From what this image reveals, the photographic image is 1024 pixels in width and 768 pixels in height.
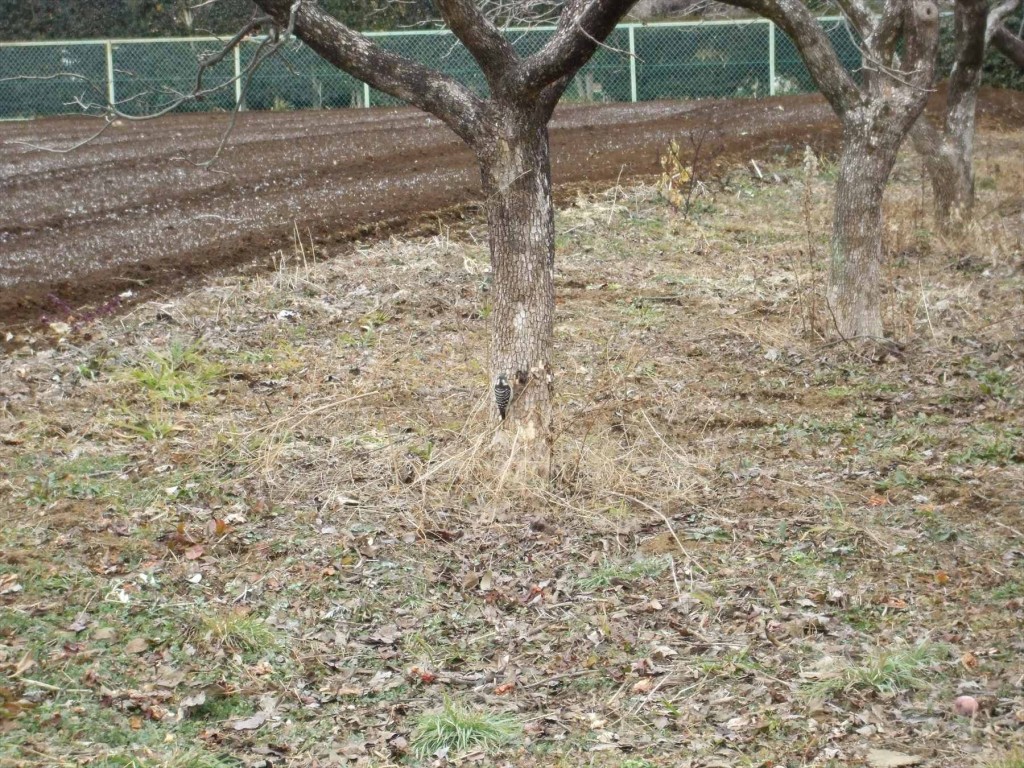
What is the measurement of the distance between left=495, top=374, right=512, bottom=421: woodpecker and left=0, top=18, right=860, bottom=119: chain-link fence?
17974 mm

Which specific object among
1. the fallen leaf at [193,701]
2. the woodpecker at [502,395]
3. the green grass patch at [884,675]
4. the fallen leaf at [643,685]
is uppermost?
the woodpecker at [502,395]

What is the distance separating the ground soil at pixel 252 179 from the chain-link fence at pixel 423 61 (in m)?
2.09

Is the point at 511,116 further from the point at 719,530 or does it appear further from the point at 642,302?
the point at 642,302

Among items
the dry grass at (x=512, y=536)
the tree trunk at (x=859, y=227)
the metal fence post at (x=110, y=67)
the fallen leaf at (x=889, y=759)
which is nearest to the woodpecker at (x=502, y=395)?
the dry grass at (x=512, y=536)

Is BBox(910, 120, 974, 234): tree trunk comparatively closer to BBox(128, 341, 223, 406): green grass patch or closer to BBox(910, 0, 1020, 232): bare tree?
BBox(910, 0, 1020, 232): bare tree

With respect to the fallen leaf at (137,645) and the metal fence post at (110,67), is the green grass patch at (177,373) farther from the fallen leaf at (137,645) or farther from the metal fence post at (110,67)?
the metal fence post at (110,67)

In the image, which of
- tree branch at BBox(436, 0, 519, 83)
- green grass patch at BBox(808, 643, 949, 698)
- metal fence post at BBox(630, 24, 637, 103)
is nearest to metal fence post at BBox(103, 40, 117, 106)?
metal fence post at BBox(630, 24, 637, 103)

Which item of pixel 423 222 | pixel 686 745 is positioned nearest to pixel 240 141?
pixel 423 222

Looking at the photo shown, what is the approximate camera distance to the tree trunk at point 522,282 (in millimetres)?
5934

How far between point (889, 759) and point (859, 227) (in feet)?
15.8

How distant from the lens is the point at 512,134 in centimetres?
589

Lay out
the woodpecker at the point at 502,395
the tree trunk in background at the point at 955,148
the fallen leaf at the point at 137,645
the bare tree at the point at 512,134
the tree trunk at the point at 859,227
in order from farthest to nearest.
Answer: the tree trunk in background at the point at 955,148 → the tree trunk at the point at 859,227 → the woodpecker at the point at 502,395 → the bare tree at the point at 512,134 → the fallen leaf at the point at 137,645

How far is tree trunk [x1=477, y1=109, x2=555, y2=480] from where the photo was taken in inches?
234

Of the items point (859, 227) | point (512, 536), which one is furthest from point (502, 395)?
point (859, 227)
